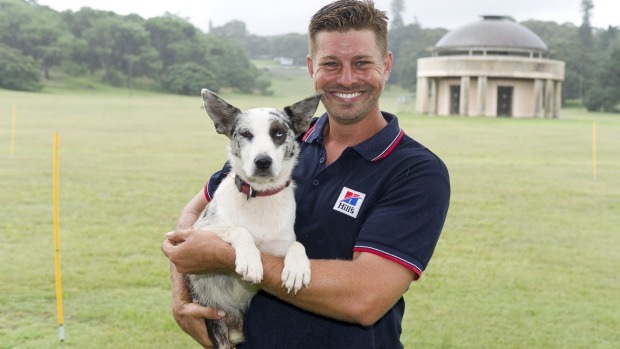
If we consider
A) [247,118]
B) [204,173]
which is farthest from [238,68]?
[247,118]

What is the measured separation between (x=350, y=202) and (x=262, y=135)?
2.71 feet

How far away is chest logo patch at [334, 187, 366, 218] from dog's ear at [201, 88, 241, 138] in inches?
40.9

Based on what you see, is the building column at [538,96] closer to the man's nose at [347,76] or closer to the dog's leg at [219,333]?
the man's nose at [347,76]

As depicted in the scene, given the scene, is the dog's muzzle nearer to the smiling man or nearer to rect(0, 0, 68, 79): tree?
the smiling man

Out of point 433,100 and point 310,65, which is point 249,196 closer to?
point 310,65

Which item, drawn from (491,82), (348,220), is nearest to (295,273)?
(348,220)

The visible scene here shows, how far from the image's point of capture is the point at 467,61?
67.2 m

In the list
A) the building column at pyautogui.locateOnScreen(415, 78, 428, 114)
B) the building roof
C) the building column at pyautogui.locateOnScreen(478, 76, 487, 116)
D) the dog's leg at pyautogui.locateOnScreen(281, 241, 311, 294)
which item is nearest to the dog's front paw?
the dog's leg at pyautogui.locateOnScreen(281, 241, 311, 294)

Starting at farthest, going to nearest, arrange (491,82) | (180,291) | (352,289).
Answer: (491,82), (180,291), (352,289)

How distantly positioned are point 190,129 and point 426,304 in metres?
33.2

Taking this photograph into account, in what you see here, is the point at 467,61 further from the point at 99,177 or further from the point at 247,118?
the point at 247,118

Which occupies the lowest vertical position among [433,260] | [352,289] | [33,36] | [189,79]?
[433,260]

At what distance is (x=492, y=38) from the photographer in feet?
233

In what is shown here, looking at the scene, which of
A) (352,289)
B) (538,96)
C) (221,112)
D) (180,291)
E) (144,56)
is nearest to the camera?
(352,289)
